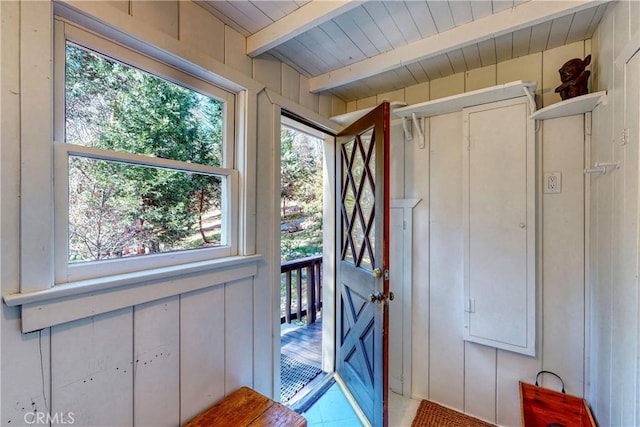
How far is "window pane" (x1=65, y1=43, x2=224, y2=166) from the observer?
97 cm

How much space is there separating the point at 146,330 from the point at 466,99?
205cm

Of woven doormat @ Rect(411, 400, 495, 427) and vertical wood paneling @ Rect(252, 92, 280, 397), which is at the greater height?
vertical wood paneling @ Rect(252, 92, 280, 397)

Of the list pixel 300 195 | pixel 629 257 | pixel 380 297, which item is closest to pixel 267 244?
pixel 380 297

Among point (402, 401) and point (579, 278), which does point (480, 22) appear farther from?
point (402, 401)

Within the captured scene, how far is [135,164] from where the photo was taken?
3.58ft

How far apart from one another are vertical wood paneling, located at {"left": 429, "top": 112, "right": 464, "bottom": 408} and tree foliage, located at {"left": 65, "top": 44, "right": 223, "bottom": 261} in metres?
1.48

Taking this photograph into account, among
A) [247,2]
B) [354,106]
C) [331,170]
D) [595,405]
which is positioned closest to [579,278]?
[595,405]

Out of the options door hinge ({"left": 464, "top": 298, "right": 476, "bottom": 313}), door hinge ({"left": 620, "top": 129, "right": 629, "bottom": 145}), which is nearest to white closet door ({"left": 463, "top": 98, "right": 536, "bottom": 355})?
door hinge ({"left": 464, "top": 298, "right": 476, "bottom": 313})

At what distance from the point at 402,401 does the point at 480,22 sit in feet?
7.83

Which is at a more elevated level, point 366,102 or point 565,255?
point 366,102

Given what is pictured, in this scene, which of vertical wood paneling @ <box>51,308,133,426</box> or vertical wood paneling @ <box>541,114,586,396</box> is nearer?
vertical wood paneling @ <box>51,308,133,426</box>

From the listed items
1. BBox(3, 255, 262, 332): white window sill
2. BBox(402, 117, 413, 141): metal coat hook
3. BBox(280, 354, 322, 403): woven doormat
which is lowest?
BBox(280, 354, 322, 403): woven doormat

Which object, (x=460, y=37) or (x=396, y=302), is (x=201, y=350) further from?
(x=460, y=37)

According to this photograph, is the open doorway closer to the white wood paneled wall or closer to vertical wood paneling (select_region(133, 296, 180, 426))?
vertical wood paneling (select_region(133, 296, 180, 426))
